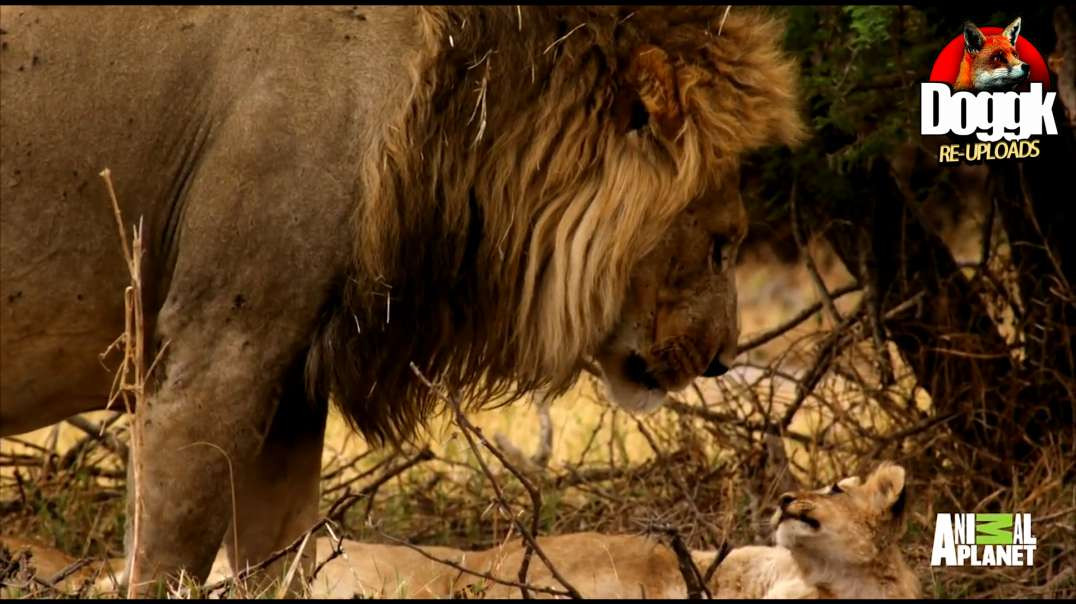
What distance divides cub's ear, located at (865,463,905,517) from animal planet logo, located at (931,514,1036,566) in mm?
1101

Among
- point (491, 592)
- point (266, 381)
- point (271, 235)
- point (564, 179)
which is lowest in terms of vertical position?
point (491, 592)

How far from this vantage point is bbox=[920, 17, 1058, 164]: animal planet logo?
4207 millimetres

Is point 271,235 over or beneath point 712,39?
beneath

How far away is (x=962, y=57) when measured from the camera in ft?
14.0

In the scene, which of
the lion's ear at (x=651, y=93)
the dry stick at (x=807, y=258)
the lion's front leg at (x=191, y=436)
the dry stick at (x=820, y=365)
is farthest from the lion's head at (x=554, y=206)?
the dry stick at (x=807, y=258)

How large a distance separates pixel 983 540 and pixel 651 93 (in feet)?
5.55

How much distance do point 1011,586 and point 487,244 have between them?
1658 mm

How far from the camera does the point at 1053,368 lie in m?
4.88

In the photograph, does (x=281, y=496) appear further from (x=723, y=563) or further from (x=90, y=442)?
(x=90, y=442)

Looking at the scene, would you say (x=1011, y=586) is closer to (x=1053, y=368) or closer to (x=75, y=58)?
(x=1053, y=368)

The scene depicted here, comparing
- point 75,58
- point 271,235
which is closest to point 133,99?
point 75,58

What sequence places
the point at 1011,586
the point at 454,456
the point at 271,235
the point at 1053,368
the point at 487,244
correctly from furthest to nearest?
the point at 454,456, the point at 1053,368, the point at 1011,586, the point at 487,244, the point at 271,235

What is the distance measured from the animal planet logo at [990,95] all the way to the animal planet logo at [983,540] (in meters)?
0.91

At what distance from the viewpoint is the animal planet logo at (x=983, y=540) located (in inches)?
166
